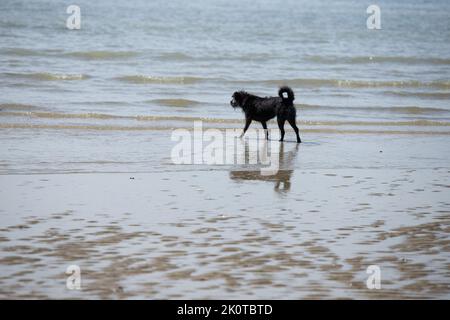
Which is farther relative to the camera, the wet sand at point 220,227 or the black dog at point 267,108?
the black dog at point 267,108

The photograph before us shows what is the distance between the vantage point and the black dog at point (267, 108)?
13266 millimetres

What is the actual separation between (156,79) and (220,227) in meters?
16.7

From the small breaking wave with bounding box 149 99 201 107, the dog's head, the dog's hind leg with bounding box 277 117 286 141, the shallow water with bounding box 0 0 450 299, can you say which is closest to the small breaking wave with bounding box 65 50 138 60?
the shallow water with bounding box 0 0 450 299

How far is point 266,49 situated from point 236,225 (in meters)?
26.5

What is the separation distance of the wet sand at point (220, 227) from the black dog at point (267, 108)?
6.48ft

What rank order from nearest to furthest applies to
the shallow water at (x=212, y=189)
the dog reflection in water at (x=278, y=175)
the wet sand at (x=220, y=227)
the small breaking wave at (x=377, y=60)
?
the wet sand at (x=220, y=227) < the shallow water at (x=212, y=189) < the dog reflection in water at (x=278, y=175) < the small breaking wave at (x=377, y=60)

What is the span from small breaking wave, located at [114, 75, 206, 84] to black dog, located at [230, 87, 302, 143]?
928 centimetres

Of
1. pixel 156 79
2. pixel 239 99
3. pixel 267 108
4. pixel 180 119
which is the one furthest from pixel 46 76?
pixel 267 108

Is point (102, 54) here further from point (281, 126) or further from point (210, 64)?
point (281, 126)

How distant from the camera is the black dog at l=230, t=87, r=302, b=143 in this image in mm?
13266

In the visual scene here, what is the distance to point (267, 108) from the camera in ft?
44.7

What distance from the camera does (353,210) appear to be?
8008 millimetres

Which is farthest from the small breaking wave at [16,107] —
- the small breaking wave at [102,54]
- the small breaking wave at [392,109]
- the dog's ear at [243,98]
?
the small breaking wave at [102,54]

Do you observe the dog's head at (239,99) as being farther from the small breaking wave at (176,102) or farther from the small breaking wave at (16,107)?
the small breaking wave at (16,107)
